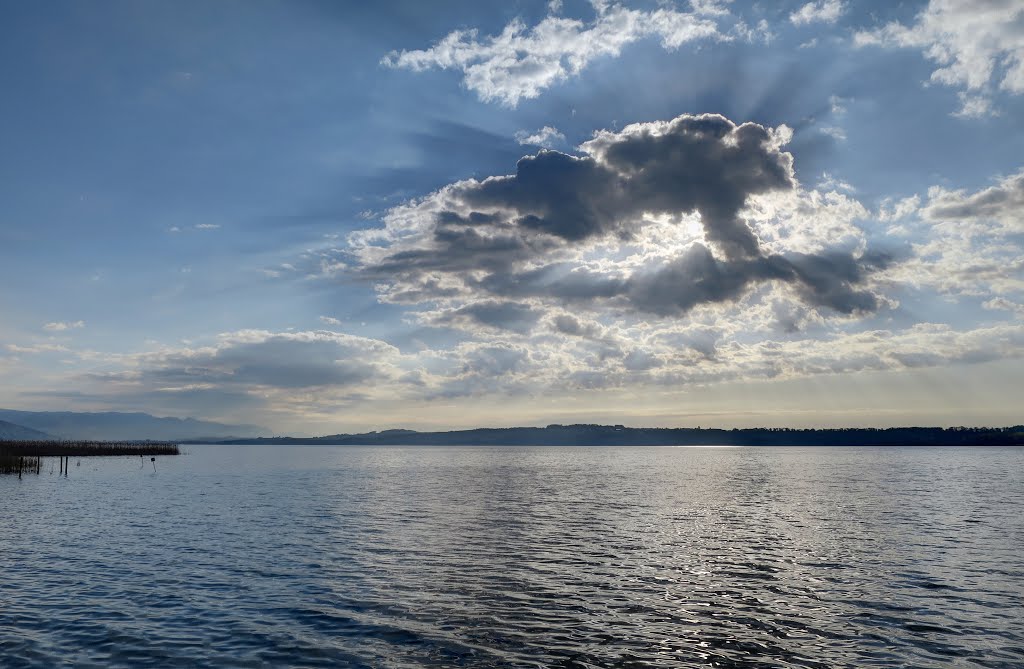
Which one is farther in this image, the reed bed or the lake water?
the reed bed

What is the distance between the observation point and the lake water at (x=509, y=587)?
79.5 ft

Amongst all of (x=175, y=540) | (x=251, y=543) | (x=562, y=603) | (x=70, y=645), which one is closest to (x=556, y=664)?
(x=562, y=603)

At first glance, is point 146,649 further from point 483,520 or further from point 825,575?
point 483,520

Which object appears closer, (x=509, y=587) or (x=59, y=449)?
(x=509, y=587)

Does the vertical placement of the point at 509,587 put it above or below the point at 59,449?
above

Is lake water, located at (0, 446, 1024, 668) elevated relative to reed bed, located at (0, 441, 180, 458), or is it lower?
elevated

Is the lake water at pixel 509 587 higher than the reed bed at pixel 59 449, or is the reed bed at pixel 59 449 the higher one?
the lake water at pixel 509 587

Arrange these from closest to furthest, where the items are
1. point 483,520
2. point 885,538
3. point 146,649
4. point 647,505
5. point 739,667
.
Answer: point 739,667 → point 146,649 → point 885,538 → point 483,520 → point 647,505

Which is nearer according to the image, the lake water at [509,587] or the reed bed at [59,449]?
the lake water at [509,587]

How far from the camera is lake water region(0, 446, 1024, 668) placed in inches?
953

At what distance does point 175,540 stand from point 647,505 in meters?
48.0

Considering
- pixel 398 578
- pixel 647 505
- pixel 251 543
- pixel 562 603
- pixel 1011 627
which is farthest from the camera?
pixel 647 505

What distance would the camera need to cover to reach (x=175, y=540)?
48.4 meters

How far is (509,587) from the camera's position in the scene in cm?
3359
